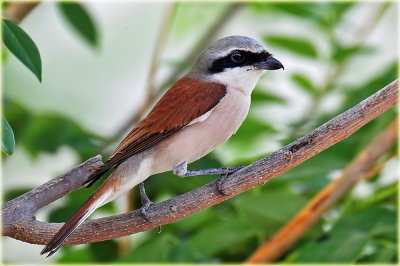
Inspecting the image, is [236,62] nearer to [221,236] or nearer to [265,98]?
[221,236]

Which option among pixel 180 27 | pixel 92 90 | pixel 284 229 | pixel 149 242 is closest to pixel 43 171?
pixel 92 90

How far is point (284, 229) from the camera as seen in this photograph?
2463 mm

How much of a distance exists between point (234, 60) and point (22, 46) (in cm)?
90

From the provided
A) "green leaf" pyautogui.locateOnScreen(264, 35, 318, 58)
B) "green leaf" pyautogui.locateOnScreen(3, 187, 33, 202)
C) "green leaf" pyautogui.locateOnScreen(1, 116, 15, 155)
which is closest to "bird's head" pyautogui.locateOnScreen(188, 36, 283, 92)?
"green leaf" pyautogui.locateOnScreen(264, 35, 318, 58)

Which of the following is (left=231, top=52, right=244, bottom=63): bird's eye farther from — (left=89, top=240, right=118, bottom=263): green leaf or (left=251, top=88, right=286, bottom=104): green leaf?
(left=89, top=240, right=118, bottom=263): green leaf

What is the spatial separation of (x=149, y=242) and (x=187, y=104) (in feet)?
1.75

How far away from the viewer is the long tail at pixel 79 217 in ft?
5.98

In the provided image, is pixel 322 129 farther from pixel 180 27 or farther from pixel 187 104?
pixel 180 27

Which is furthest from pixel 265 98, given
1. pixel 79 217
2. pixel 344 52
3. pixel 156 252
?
pixel 79 217

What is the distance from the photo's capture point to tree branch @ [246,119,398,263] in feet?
8.00

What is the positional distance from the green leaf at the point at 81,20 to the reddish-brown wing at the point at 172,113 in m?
0.80

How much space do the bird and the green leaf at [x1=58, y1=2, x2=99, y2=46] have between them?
731mm

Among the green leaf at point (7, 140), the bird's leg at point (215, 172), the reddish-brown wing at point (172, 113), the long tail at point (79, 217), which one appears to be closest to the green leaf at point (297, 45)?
the reddish-brown wing at point (172, 113)

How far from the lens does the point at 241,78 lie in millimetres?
2535
